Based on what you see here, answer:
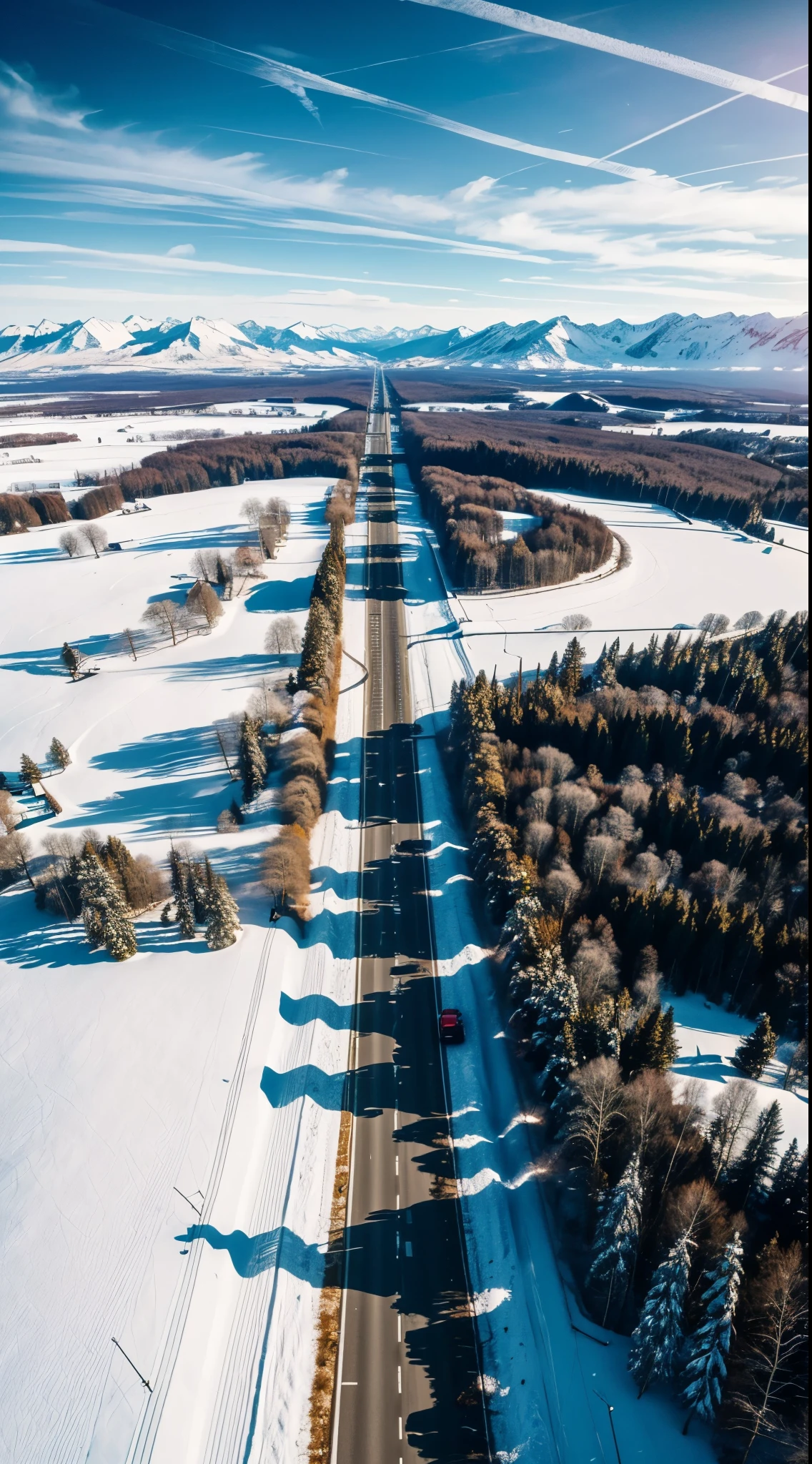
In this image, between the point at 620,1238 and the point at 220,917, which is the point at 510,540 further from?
the point at 620,1238

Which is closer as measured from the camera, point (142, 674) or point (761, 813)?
point (761, 813)

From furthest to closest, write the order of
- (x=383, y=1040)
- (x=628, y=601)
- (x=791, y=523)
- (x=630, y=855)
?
(x=791, y=523), (x=628, y=601), (x=630, y=855), (x=383, y=1040)

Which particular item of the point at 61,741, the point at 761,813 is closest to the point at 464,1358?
the point at 761,813

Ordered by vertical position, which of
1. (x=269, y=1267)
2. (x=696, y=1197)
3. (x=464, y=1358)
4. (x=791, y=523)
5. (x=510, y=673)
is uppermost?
(x=791, y=523)

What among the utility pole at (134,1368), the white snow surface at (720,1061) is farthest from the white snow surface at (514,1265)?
the utility pole at (134,1368)

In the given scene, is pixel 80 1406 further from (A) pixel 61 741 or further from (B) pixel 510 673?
(B) pixel 510 673

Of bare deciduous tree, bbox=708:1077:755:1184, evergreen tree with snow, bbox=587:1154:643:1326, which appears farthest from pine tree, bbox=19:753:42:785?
bare deciduous tree, bbox=708:1077:755:1184

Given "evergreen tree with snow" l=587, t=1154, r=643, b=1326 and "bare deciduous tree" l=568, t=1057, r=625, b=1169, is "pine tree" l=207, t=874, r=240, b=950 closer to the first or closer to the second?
"bare deciduous tree" l=568, t=1057, r=625, b=1169
